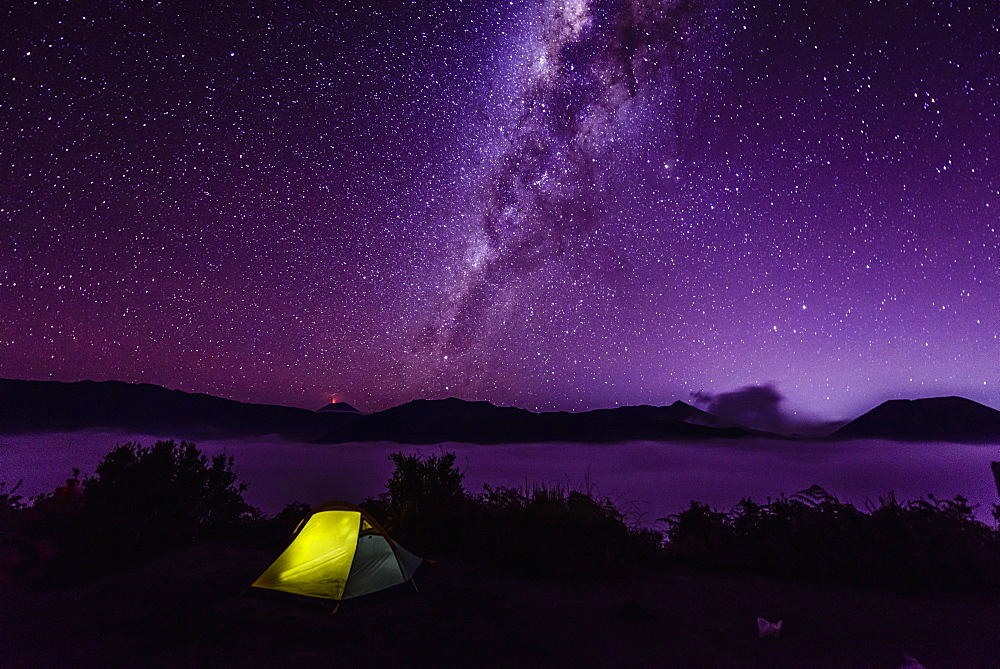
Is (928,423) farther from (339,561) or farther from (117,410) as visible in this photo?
(117,410)

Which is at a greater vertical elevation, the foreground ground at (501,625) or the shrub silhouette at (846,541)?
the shrub silhouette at (846,541)

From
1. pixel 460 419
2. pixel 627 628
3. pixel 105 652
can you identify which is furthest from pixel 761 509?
pixel 460 419

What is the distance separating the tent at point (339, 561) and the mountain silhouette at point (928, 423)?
147377 millimetres

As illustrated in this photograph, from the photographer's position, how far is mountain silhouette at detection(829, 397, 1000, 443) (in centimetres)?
11606

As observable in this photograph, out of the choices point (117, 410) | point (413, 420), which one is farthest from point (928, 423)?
point (117, 410)

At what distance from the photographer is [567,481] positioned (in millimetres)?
10188

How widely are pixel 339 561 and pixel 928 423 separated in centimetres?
16731

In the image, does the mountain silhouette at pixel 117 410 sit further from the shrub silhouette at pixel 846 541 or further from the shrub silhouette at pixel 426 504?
the shrub silhouette at pixel 846 541

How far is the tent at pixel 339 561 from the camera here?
6648 mm

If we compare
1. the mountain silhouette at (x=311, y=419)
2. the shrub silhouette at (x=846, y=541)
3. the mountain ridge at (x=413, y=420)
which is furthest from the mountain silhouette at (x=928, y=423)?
the shrub silhouette at (x=846, y=541)

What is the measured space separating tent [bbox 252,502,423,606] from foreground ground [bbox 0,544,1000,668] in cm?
30

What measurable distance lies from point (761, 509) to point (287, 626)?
30.5ft

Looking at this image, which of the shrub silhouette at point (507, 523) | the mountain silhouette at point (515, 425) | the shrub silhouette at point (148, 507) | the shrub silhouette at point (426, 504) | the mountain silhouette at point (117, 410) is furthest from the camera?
the mountain silhouette at point (515, 425)

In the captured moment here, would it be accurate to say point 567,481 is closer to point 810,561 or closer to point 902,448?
point 810,561
